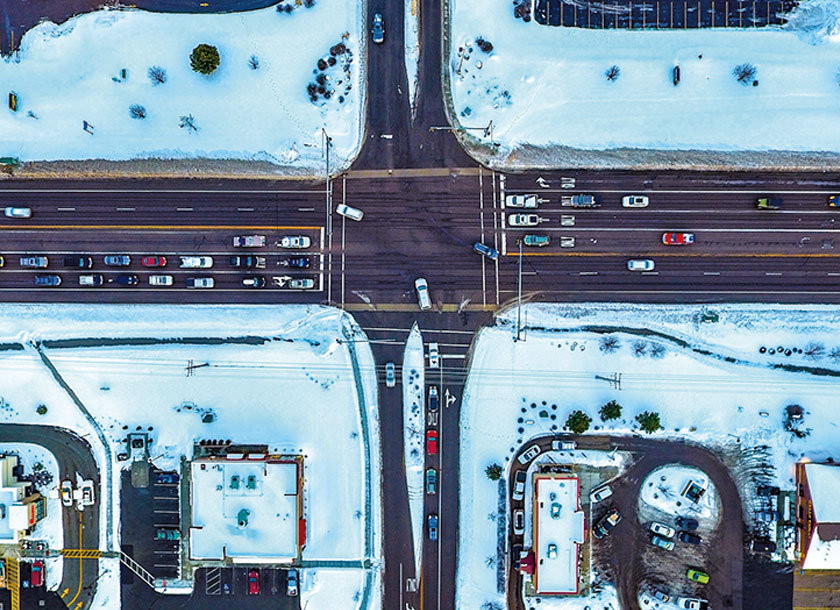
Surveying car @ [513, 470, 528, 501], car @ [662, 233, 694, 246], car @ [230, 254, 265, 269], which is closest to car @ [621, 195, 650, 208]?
car @ [662, 233, 694, 246]

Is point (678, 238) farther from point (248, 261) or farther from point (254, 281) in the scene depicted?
point (248, 261)

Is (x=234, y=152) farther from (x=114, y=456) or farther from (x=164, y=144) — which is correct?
(x=114, y=456)

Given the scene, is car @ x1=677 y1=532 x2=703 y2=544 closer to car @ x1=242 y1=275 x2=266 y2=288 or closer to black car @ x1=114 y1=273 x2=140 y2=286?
car @ x1=242 y1=275 x2=266 y2=288

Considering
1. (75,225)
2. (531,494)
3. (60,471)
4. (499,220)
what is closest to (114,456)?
(60,471)

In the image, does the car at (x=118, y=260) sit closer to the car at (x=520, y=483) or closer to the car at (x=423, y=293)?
the car at (x=423, y=293)

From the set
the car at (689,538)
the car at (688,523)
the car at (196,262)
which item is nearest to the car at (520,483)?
the car at (688,523)

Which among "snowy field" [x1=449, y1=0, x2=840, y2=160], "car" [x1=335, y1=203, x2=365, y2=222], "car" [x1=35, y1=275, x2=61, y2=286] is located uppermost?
"snowy field" [x1=449, y1=0, x2=840, y2=160]

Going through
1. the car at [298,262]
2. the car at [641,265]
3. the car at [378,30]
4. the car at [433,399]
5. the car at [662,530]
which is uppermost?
Result: the car at [378,30]
